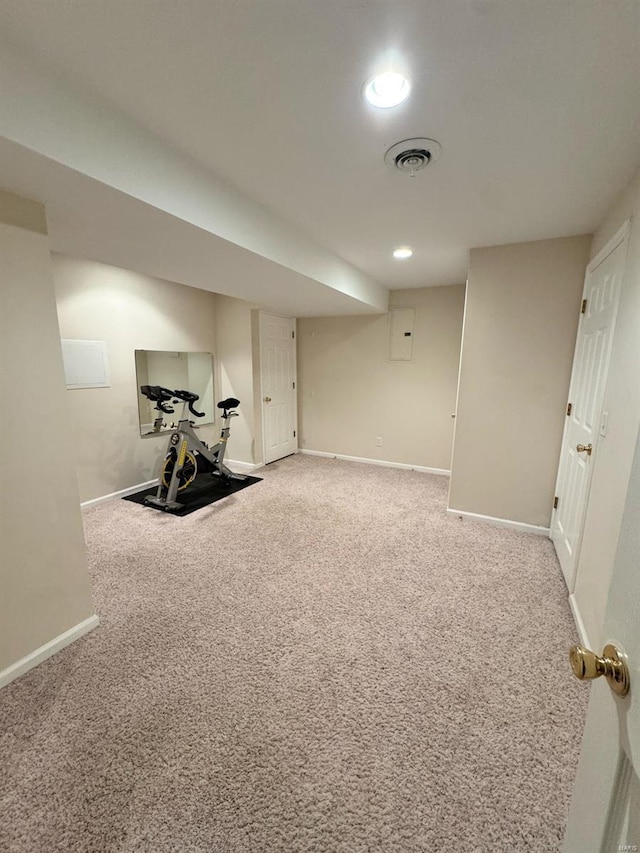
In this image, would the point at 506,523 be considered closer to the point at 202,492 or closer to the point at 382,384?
the point at 382,384

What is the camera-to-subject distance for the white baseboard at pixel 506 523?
2.96 meters

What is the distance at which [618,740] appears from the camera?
20.3 inches

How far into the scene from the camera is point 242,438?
15.5ft

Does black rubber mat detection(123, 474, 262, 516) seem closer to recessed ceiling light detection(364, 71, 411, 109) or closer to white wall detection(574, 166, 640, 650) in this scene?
white wall detection(574, 166, 640, 650)

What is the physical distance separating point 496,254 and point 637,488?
2883 millimetres

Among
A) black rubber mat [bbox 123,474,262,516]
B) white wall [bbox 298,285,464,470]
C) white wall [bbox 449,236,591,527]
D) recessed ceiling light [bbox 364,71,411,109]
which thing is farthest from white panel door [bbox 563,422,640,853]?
white wall [bbox 298,285,464,470]

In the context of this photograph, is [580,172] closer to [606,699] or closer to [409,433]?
[606,699]

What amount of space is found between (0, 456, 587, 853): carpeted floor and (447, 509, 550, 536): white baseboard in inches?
14.8

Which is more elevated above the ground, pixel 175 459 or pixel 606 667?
pixel 606 667

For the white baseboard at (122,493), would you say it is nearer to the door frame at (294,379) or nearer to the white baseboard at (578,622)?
the door frame at (294,379)

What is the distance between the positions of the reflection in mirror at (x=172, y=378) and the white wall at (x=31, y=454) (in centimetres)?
221

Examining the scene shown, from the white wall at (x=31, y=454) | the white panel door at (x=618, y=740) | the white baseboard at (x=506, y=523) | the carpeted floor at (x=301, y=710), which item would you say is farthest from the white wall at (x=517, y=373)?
the white wall at (x=31, y=454)

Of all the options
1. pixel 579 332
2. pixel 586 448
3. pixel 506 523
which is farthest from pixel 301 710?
pixel 579 332

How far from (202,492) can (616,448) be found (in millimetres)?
3570
